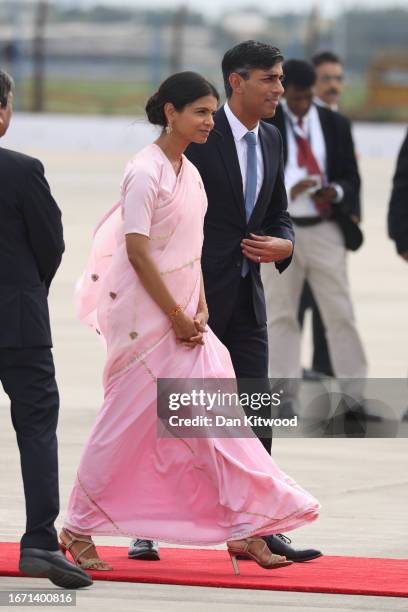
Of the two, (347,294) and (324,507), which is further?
(347,294)

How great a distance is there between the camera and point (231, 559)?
5.93 metres

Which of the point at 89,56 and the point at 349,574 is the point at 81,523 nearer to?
the point at 349,574

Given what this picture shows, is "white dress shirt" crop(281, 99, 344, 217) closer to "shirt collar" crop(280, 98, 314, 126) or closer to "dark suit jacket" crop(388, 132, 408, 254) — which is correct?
"shirt collar" crop(280, 98, 314, 126)

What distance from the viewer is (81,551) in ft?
19.1

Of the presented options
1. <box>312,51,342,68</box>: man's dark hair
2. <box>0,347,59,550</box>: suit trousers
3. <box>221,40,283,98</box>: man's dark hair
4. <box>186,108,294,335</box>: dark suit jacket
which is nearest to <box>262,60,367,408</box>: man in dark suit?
<box>312,51,342,68</box>: man's dark hair

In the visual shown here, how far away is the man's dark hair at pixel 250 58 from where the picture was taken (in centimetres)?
630

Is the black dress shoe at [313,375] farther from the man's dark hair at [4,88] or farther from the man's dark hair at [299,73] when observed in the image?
the man's dark hair at [4,88]

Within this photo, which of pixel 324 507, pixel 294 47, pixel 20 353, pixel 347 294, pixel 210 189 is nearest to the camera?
pixel 20 353

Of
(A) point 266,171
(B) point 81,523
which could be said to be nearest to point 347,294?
(A) point 266,171

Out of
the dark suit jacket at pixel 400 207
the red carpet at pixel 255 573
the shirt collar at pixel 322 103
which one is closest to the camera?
the red carpet at pixel 255 573

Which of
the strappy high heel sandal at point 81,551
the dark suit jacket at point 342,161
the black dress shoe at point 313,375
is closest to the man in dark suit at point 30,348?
the strappy high heel sandal at point 81,551

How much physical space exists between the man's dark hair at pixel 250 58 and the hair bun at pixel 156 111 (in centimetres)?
49

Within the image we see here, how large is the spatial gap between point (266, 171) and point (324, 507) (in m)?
1.49

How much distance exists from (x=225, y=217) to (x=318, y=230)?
3115 mm
